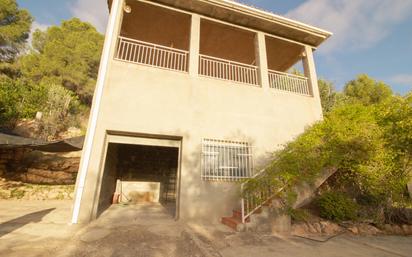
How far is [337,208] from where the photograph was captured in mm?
5758

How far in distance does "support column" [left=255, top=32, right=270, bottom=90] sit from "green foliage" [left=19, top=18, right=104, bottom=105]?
1812cm

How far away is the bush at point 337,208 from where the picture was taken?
5.71 m

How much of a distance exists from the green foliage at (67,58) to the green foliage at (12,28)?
1.01 meters

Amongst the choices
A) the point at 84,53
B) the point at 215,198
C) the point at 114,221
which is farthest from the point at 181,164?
the point at 84,53

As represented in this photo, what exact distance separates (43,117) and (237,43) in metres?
13.3

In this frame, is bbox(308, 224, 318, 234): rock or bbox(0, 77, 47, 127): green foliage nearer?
bbox(308, 224, 318, 234): rock

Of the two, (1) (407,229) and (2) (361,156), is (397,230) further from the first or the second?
(2) (361,156)

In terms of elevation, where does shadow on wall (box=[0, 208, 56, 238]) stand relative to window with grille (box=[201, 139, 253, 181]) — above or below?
below

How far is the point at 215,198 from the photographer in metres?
5.89

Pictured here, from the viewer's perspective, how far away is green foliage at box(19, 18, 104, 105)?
60.7 ft

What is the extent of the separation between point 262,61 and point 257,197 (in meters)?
5.31

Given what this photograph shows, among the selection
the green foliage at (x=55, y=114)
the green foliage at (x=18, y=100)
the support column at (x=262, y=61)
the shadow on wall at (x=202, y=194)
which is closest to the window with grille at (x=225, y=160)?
the shadow on wall at (x=202, y=194)

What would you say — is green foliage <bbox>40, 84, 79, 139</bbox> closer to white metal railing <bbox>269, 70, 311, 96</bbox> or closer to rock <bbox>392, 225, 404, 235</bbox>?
white metal railing <bbox>269, 70, 311, 96</bbox>

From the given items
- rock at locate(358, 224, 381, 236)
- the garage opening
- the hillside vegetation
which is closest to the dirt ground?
rock at locate(358, 224, 381, 236)
